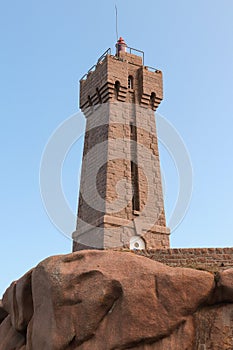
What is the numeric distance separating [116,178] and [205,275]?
16.1 meters

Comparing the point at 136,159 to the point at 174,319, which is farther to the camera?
the point at 136,159

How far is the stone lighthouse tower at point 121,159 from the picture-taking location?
76.5ft

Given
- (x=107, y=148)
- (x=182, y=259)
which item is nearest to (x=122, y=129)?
(x=107, y=148)

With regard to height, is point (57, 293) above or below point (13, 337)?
above

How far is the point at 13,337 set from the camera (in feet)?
31.4

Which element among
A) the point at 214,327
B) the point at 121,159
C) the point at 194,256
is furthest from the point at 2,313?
the point at 121,159

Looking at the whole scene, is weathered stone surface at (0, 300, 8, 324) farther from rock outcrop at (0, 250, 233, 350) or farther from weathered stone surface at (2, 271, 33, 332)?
rock outcrop at (0, 250, 233, 350)

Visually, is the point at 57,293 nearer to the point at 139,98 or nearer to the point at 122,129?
the point at 122,129

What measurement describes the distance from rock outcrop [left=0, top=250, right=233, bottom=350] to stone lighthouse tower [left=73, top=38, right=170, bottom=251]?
13.5 metres

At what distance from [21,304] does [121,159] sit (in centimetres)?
1583

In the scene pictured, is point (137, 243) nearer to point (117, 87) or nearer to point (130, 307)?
point (117, 87)

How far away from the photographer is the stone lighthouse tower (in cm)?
2331

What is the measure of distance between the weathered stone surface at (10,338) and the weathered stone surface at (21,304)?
190mm

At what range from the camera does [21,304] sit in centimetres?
937
